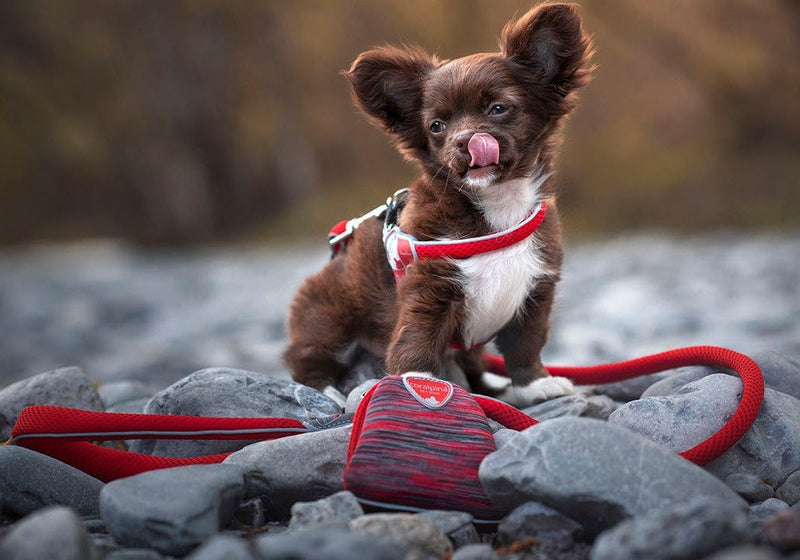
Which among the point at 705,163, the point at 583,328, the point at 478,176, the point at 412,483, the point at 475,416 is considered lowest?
the point at 412,483

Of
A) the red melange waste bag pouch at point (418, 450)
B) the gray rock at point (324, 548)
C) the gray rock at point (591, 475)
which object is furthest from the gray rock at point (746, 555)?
the red melange waste bag pouch at point (418, 450)

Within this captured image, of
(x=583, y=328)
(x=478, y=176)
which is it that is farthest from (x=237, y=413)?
(x=583, y=328)

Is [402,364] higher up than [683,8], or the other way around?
[683,8]

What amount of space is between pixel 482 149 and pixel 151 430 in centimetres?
137

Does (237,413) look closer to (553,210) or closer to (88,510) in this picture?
(88,510)

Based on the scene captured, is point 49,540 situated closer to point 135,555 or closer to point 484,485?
point 135,555

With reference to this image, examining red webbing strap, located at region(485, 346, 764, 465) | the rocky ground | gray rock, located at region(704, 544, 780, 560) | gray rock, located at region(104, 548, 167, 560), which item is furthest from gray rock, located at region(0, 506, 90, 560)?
red webbing strap, located at region(485, 346, 764, 465)

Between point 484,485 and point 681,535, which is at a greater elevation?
Answer: point 484,485

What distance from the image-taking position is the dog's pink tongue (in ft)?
9.26

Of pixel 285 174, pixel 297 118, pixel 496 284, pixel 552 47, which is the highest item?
pixel 297 118

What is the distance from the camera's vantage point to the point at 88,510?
8.35ft

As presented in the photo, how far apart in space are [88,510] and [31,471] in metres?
0.20

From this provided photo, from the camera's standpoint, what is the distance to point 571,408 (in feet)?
9.95

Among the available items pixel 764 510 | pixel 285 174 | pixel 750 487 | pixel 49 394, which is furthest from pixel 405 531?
pixel 285 174
